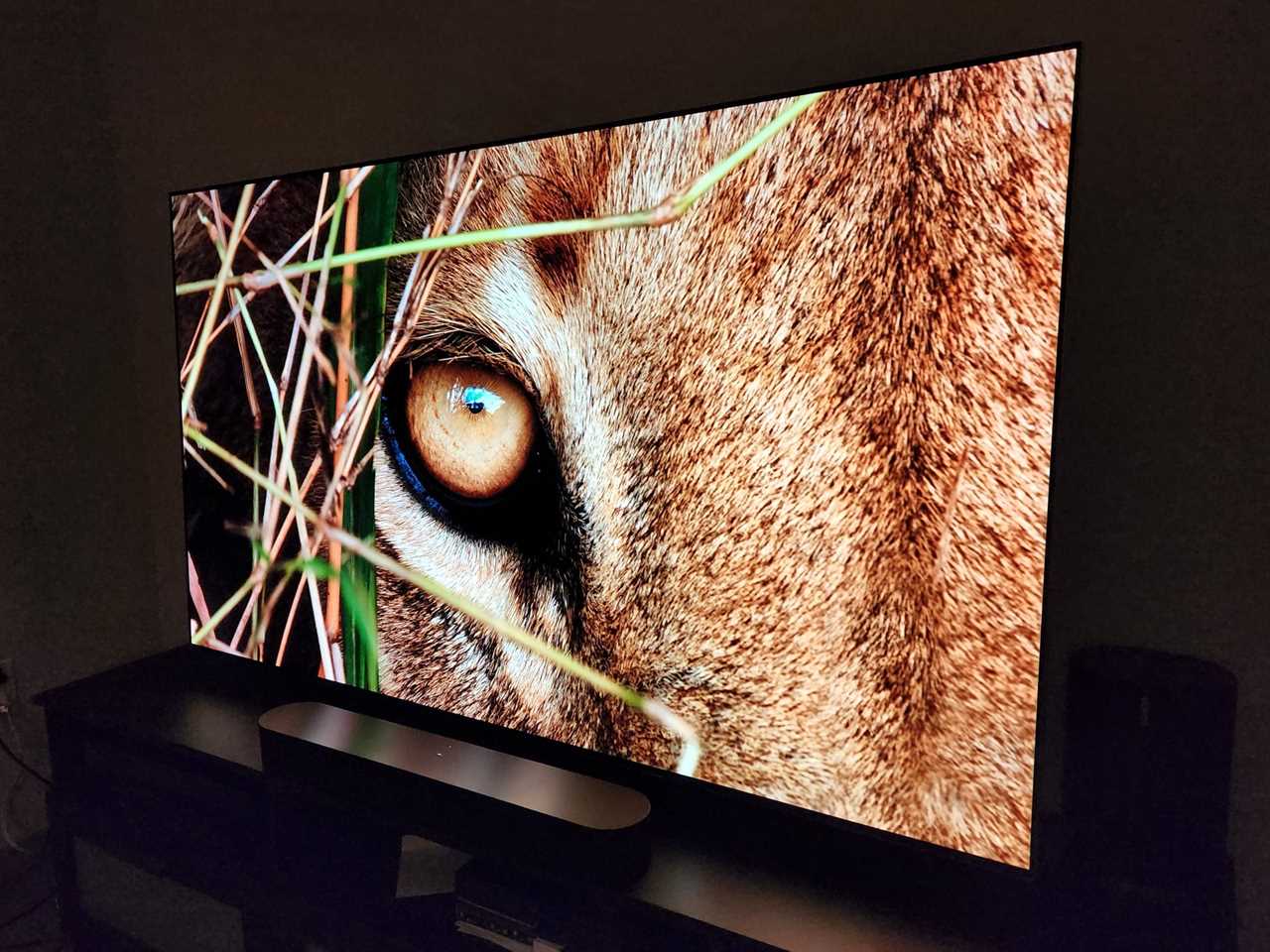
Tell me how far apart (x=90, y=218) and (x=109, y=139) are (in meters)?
0.24

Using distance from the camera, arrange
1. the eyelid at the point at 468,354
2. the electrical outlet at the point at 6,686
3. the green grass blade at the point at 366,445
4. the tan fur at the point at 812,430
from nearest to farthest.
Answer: the tan fur at the point at 812,430
the eyelid at the point at 468,354
the green grass blade at the point at 366,445
the electrical outlet at the point at 6,686

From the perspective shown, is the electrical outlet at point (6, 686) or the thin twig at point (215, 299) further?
the electrical outlet at point (6, 686)

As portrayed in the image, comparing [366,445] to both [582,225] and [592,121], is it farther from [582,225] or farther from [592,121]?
[592,121]

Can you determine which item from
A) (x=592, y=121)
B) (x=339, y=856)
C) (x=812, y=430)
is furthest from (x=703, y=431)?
(x=339, y=856)

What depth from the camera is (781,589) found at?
50.7 inches

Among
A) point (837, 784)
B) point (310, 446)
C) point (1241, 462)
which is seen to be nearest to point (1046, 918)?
point (837, 784)

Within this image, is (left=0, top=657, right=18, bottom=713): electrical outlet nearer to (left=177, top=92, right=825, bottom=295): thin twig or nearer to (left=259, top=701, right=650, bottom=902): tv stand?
(left=259, top=701, right=650, bottom=902): tv stand

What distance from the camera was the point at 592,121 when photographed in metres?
1.69

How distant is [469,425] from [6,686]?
5.62 feet

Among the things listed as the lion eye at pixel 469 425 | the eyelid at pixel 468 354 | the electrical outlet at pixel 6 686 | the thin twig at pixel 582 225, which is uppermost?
the thin twig at pixel 582 225

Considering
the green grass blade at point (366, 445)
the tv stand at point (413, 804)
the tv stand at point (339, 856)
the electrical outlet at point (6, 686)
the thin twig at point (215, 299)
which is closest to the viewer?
the tv stand at point (339, 856)

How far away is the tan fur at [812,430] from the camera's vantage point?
3.59 feet

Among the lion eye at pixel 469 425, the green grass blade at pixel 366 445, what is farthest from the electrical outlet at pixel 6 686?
the lion eye at pixel 469 425

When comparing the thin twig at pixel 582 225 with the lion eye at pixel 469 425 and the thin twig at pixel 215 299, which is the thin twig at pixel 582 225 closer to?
the thin twig at pixel 215 299
